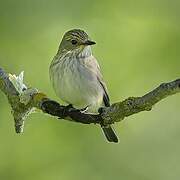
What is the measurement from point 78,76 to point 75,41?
55 centimetres

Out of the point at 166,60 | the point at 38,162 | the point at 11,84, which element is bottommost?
the point at 11,84

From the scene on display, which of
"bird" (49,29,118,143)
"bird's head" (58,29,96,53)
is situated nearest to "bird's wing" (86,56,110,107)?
"bird" (49,29,118,143)

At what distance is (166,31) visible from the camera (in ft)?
→ 25.3

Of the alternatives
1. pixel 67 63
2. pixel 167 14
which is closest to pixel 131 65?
pixel 167 14

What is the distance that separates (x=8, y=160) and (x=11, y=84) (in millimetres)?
1965

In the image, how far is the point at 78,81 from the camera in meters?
6.22

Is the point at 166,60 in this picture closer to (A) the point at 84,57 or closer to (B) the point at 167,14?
(B) the point at 167,14

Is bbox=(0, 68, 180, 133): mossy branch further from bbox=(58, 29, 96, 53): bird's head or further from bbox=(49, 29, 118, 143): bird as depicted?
bbox=(58, 29, 96, 53): bird's head

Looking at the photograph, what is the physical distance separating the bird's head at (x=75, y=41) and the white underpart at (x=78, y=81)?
0.07 m

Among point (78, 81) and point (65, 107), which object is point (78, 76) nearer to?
point (78, 81)

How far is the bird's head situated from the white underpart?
2.8 inches

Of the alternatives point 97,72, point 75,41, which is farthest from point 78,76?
point 75,41

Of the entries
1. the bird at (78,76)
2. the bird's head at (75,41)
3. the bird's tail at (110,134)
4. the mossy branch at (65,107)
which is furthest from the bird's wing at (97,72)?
the mossy branch at (65,107)

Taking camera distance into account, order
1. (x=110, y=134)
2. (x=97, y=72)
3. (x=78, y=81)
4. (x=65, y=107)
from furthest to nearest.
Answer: (x=110, y=134)
(x=97, y=72)
(x=78, y=81)
(x=65, y=107)
